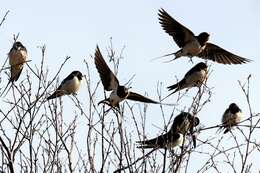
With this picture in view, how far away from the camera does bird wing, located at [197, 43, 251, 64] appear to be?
9703 mm

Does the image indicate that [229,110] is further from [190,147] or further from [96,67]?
[190,147]

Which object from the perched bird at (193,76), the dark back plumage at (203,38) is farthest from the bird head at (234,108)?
the dark back plumage at (203,38)

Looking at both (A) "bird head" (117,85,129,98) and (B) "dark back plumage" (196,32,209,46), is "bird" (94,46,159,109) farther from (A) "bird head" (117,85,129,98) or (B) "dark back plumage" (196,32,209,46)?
(B) "dark back plumage" (196,32,209,46)

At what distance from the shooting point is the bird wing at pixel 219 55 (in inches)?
382

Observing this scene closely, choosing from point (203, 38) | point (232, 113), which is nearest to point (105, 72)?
→ point (203, 38)

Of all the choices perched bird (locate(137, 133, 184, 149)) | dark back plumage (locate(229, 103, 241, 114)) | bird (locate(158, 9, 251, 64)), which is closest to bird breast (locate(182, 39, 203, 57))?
bird (locate(158, 9, 251, 64))

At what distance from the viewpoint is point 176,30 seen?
31.1 ft

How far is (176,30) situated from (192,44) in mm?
286

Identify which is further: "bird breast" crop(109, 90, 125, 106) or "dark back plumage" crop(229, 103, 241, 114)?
"dark back plumage" crop(229, 103, 241, 114)

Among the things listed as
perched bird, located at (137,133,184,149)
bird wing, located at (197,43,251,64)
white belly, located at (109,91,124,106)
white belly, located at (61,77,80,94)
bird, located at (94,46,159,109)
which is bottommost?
perched bird, located at (137,133,184,149)

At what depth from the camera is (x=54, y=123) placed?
6.36m

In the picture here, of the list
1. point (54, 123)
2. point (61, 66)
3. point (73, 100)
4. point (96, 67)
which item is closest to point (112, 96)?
point (96, 67)

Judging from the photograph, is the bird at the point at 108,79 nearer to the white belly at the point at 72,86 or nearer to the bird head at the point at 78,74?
the white belly at the point at 72,86

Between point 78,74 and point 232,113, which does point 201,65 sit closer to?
point 232,113
